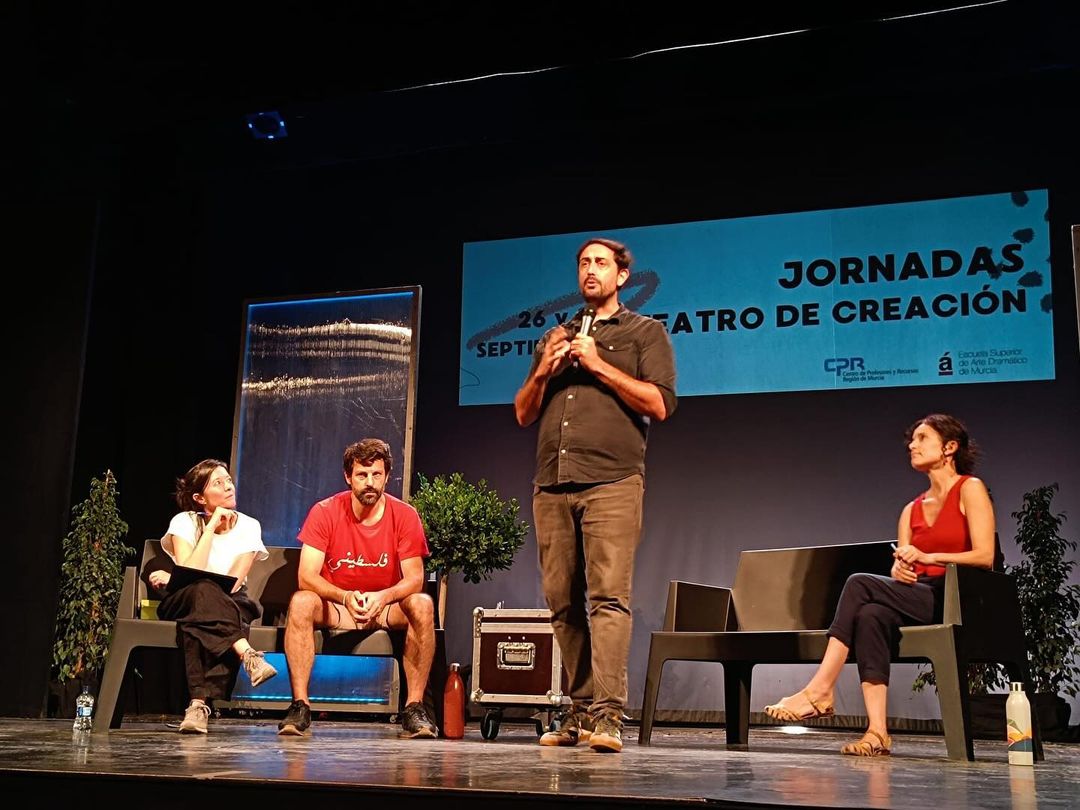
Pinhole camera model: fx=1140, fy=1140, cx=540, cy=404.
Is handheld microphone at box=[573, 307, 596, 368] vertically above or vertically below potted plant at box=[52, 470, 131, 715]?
above

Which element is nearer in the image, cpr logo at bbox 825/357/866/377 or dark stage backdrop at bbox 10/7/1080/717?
dark stage backdrop at bbox 10/7/1080/717

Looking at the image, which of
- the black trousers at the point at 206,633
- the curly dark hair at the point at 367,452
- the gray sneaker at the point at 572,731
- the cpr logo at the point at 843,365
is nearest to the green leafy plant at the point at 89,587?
the black trousers at the point at 206,633

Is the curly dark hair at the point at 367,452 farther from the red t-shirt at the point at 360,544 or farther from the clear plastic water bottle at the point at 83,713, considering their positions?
the clear plastic water bottle at the point at 83,713

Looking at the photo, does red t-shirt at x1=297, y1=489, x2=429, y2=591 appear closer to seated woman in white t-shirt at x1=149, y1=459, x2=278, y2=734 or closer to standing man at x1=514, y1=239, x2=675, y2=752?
seated woman in white t-shirt at x1=149, y1=459, x2=278, y2=734

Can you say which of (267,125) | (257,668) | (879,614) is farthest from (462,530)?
(267,125)

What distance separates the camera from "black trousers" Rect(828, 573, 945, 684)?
3.49 m

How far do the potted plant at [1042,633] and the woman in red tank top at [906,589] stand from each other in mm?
1659

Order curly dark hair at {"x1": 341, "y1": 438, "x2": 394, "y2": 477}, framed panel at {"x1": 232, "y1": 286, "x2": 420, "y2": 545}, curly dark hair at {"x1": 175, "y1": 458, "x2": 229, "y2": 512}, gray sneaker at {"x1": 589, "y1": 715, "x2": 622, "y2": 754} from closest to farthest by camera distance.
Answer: gray sneaker at {"x1": 589, "y1": 715, "x2": 622, "y2": 754}
curly dark hair at {"x1": 341, "y1": 438, "x2": 394, "y2": 477}
curly dark hair at {"x1": 175, "y1": 458, "x2": 229, "y2": 512}
framed panel at {"x1": 232, "y1": 286, "x2": 420, "y2": 545}

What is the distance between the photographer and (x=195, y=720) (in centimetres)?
376

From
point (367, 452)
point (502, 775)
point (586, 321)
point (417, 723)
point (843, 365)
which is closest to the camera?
point (502, 775)

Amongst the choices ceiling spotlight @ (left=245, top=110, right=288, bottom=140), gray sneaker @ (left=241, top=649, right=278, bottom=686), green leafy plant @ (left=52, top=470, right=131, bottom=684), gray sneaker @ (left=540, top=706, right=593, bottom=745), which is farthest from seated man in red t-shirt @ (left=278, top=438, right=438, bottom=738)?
ceiling spotlight @ (left=245, top=110, right=288, bottom=140)

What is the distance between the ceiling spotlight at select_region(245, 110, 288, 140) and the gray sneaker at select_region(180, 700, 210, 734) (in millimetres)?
4037

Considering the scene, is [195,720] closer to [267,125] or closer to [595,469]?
[595,469]

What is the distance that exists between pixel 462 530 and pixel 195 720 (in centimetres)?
208
